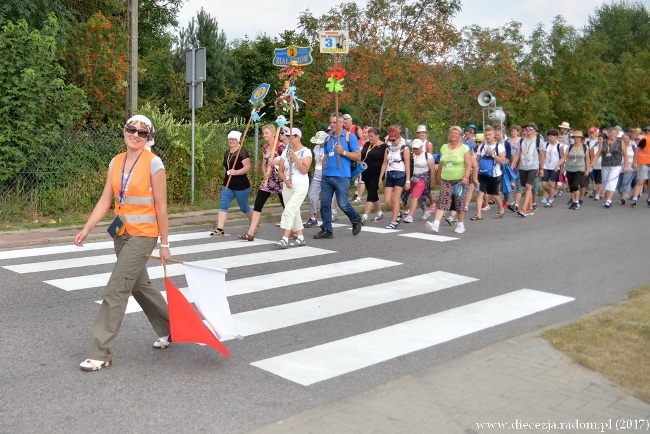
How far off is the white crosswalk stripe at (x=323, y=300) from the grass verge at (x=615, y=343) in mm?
787

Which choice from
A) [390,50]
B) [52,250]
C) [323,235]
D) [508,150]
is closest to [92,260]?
[52,250]

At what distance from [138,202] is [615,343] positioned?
390cm

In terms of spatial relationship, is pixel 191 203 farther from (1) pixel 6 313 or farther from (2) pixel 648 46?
(2) pixel 648 46

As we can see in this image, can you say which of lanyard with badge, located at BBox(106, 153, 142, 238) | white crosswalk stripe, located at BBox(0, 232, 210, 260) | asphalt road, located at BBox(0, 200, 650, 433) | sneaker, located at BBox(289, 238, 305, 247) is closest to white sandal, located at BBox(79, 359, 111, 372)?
asphalt road, located at BBox(0, 200, 650, 433)

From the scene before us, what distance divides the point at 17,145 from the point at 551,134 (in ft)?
36.3

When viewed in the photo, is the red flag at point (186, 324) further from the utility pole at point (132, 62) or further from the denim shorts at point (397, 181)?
the utility pole at point (132, 62)

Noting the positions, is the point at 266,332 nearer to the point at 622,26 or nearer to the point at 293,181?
the point at 293,181

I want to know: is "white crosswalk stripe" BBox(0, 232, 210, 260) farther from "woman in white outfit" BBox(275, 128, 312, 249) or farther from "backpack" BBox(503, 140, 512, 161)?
"backpack" BBox(503, 140, 512, 161)

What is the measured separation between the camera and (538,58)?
99.2 feet

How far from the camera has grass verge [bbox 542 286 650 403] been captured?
5.32 meters

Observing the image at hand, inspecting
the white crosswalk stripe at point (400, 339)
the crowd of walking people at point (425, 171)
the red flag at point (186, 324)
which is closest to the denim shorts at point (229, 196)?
the crowd of walking people at point (425, 171)

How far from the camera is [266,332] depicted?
6.66 metres

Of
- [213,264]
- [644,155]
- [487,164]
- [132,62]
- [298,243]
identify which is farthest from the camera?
[644,155]

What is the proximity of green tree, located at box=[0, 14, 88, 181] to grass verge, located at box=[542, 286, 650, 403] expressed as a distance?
10.2 meters
